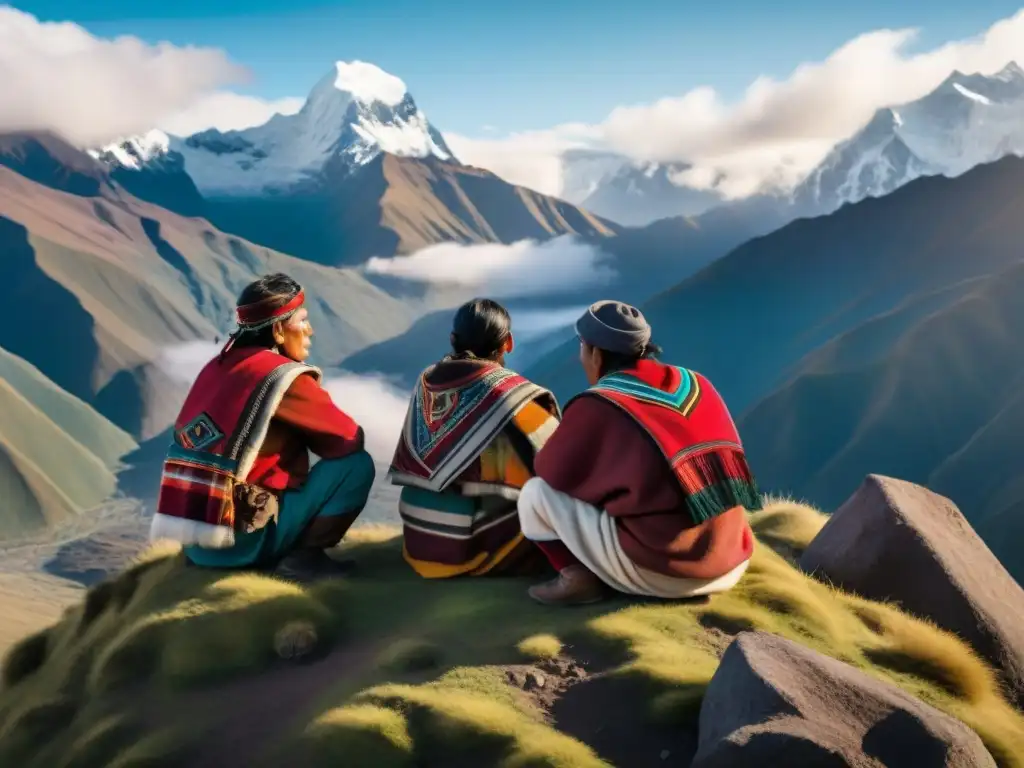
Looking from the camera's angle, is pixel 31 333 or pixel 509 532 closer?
pixel 509 532

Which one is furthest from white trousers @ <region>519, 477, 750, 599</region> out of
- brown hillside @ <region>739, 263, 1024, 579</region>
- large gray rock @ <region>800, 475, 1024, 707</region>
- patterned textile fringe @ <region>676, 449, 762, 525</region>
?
brown hillside @ <region>739, 263, 1024, 579</region>

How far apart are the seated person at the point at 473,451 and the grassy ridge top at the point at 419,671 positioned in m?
0.39

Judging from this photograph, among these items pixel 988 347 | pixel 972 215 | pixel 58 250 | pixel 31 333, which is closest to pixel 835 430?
pixel 988 347

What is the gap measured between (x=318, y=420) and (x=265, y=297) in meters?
1.17

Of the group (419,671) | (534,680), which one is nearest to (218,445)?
(419,671)

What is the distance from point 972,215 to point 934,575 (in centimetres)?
11845

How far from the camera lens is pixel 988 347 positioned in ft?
228

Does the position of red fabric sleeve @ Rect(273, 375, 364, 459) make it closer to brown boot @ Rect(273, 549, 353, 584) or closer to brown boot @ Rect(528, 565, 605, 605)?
brown boot @ Rect(273, 549, 353, 584)

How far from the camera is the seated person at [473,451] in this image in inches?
285

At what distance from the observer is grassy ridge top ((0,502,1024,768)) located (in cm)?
520

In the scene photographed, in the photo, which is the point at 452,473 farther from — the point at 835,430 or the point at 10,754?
the point at 835,430

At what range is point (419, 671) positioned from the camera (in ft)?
19.5

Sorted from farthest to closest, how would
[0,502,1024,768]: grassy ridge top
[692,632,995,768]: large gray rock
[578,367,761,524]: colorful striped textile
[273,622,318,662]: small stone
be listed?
1. [273,622,318,662]: small stone
2. [578,367,761,524]: colorful striped textile
3. [0,502,1024,768]: grassy ridge top
4. [692,632,995,768]: large gray rock

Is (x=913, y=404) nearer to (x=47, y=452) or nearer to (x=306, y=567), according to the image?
(x=306, y=567)
